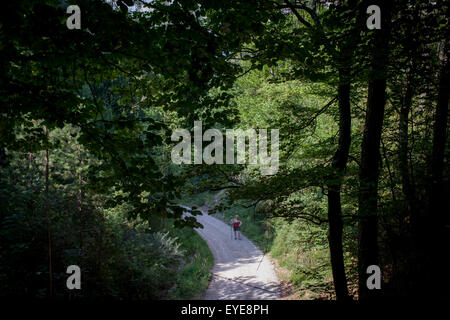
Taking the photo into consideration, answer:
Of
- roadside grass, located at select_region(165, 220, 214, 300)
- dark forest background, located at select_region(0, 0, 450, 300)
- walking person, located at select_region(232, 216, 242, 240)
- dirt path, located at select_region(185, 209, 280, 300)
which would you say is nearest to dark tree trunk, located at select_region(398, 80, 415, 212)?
dark forest background, located at select_region(0, 0, 450, 300)

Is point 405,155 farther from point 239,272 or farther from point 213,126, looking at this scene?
point 239,272

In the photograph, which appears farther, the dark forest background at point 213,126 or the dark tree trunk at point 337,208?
the dark tree trunk at point 337,208

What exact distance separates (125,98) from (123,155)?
1.02m

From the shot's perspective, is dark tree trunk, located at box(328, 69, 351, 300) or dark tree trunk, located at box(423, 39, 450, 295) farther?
dark tree trunk, located at box(328, 69, 351, 300)

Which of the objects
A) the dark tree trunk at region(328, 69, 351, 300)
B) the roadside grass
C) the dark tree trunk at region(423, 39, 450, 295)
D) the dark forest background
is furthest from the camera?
the roadside grass

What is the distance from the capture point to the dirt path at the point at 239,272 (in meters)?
9.62

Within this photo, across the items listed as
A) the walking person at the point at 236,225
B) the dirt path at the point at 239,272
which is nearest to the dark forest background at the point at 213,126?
the dirt path at the point at 239,272

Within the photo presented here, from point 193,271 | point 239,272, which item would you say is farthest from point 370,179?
point 193,271

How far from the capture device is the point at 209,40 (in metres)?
2.43

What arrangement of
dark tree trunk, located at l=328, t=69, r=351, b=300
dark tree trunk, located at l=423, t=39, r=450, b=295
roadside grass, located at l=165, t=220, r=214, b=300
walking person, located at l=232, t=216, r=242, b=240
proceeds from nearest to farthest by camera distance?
dark tree trunk, located at l=423, t=39, r=450, b=295 → dark tree trunk, located at l=328, t=69, r=351, b=300 → roadside grass, located at l=165, t=220, r=214, b=300 → walking person, located at l=232, t=216, r=242, b=240

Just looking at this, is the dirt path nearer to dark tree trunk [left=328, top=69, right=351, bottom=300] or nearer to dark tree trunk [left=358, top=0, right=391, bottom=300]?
dark tree trunk [left=328, top=69, right=351, bottom=300]

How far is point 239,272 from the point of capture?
11461mm

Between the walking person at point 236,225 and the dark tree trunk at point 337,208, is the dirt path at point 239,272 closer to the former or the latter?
the walking person at point 236,225

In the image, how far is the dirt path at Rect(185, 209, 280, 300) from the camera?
962cm
